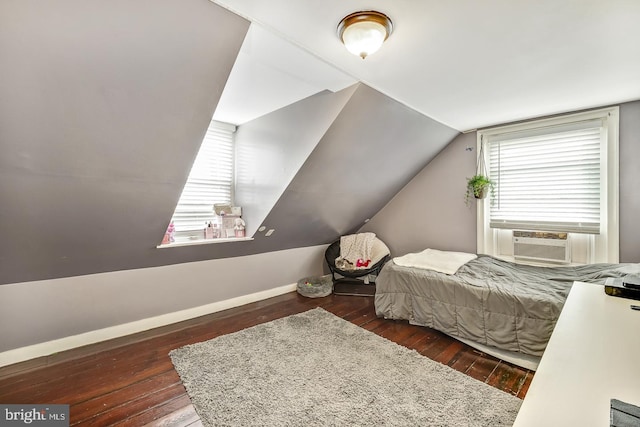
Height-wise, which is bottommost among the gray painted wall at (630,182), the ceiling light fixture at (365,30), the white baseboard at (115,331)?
the white baseboard at (115,331)

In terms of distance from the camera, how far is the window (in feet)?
9.28

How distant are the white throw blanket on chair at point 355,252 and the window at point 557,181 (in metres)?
1.46

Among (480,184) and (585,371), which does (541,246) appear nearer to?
(480,184)

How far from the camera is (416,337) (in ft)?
9.09

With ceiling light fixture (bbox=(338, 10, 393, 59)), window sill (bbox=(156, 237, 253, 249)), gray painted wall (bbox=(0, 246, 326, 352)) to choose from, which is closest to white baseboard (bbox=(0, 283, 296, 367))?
gray painted wall (bbox=(0, 246, 326, 352))

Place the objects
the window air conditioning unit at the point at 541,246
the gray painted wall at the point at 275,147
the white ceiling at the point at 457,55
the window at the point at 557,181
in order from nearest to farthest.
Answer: the white ceiling at the point at 457,55 → the gray painted wall at the point at 275,147 → the window at the point at 557,181 → the window air conditioning unit at the point at 541,246

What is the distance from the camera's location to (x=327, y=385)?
81.0 inches

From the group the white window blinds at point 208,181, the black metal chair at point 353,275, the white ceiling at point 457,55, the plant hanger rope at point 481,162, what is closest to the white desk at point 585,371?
the white ceiling at point 457,55

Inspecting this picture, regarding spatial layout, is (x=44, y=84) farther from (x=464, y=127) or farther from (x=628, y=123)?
(x=628, y=123)

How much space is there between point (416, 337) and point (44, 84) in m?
3.23

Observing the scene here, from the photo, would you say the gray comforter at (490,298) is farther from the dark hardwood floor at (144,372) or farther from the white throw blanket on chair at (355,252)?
the white throw blanket on chair at (355,252)

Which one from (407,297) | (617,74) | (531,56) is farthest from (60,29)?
(617,74)

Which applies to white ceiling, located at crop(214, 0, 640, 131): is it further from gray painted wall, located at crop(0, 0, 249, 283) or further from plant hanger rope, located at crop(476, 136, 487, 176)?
plant hanger rope, located at crop(476, 136, 487, 176)

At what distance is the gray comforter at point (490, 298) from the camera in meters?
2.25
